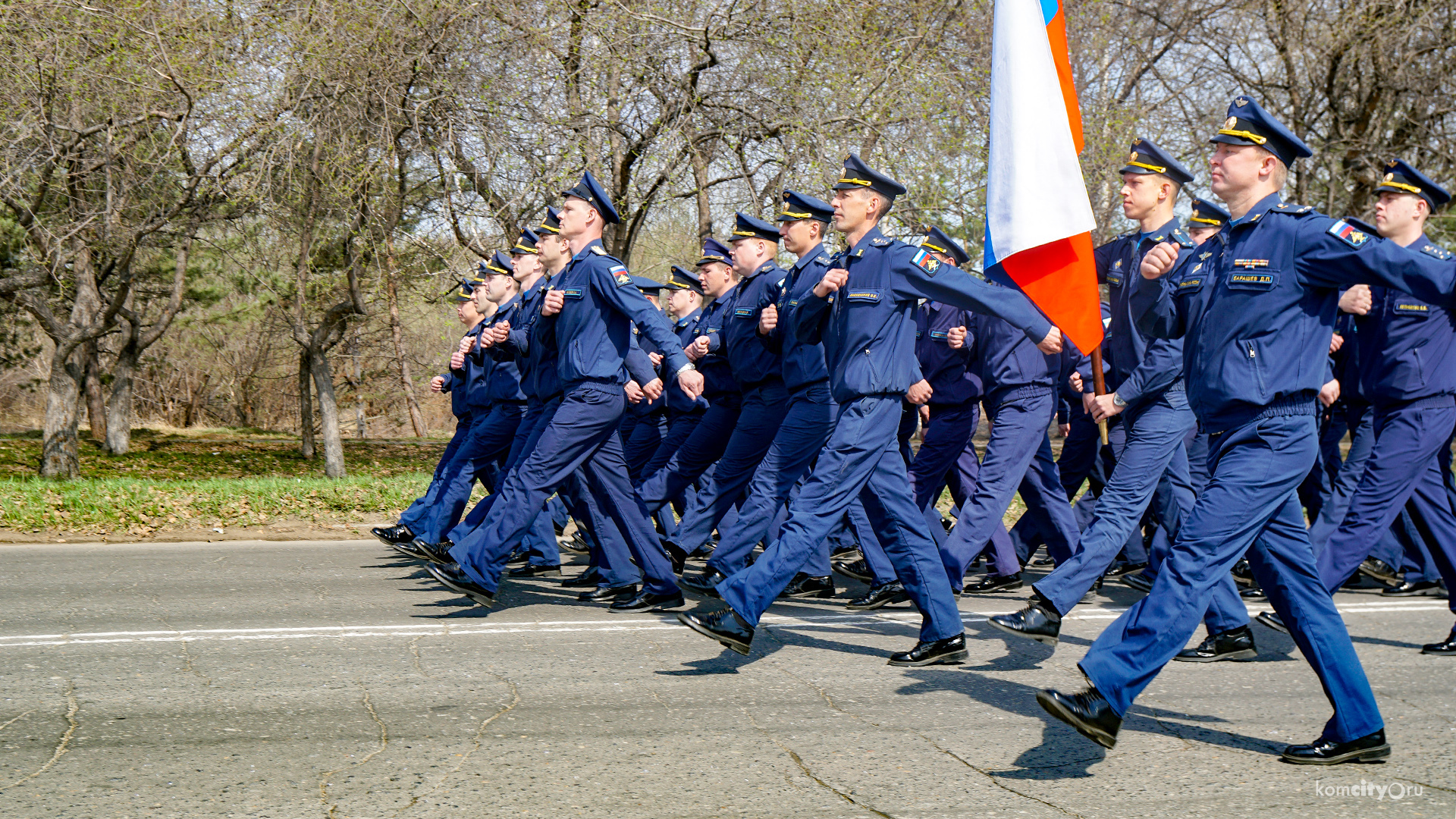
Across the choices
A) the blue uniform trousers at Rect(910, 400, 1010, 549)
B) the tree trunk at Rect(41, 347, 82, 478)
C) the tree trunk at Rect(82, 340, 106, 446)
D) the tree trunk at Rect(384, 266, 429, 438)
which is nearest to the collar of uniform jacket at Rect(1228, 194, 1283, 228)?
the blue uniform trousers at Rect(910, 400, 1010, 549)

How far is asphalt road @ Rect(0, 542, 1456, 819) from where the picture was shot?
363 centimetres

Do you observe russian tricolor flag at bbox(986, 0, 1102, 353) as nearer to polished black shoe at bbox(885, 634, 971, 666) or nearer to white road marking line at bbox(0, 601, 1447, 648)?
polished black shoe at bbox(885, 634, 971, 666)

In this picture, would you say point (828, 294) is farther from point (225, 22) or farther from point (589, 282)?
point (225, 22)

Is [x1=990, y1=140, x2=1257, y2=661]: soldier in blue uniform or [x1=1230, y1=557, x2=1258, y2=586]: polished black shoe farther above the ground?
[x1=990, y1=140, x2=1257, y2=661]: soldier in blue uniform

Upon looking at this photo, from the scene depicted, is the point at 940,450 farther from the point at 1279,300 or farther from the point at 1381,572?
the point at 1279,300

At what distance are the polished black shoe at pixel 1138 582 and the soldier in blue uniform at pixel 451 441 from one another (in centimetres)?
442

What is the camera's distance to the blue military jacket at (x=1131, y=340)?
5.96 m

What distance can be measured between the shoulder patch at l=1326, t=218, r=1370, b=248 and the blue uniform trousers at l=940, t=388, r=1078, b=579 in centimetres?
298

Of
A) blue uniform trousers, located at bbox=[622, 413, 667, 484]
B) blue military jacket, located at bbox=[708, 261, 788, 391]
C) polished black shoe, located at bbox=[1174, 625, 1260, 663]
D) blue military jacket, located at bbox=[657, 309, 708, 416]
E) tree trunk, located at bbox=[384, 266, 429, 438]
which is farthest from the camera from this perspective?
tree trunk, located at bbox=[384, 266, 429, 438]

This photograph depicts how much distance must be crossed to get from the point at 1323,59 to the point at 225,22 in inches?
586

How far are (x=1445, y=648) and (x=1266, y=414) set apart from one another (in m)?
2.73

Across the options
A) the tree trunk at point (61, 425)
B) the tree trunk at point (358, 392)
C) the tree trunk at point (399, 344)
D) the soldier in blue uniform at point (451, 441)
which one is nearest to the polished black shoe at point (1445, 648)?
the soldier in blue uniform at point (451, 441)

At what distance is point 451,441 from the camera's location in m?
9.23

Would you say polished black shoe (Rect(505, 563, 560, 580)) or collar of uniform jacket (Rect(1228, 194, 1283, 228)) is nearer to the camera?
collar of uniform jacket (Rect(1228, 194, 1283, 228))
